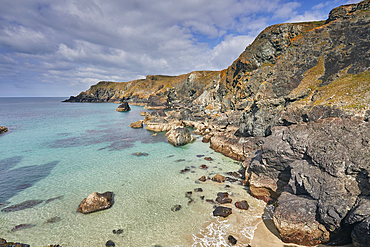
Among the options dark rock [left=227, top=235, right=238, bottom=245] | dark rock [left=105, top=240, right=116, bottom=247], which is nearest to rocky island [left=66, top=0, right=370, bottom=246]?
dark rock [left=227, top=235, right=238, bottom=245]

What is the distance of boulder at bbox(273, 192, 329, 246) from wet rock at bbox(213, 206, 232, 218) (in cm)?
369

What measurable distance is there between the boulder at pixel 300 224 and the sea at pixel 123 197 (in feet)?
7.29

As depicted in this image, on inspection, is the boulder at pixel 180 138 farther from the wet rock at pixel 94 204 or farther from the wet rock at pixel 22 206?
the wet rock at pixel 22 206

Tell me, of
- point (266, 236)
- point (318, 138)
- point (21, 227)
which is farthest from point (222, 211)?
point (21, 227)

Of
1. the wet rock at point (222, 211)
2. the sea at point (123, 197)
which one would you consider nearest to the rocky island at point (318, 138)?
the sea at point (123, 197)

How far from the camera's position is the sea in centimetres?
1166

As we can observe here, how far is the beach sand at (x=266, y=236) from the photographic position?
34.4ft

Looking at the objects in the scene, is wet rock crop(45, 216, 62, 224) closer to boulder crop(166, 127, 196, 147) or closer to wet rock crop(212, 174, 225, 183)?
wet rock crop(212, 174, 225, 183)

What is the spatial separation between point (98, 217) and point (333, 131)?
68.1 feet

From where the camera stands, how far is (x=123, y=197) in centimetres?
1639

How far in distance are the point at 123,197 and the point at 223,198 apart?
1029cm

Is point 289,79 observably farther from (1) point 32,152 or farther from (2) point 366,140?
(1) point 32,152

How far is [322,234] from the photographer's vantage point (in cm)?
991

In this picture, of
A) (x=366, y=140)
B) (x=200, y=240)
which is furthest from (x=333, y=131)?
(x=200, y=240)
